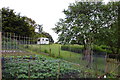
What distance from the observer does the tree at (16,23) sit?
1.95 metres

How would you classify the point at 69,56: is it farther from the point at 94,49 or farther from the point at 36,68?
the point at 36,68

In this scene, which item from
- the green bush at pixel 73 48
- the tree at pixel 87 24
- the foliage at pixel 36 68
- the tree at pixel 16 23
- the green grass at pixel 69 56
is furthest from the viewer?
the tree at pixel 87 24

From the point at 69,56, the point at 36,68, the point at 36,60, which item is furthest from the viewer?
the point at 69,56

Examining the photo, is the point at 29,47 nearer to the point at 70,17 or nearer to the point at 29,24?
the point at 29,24

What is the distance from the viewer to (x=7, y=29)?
6.42ft

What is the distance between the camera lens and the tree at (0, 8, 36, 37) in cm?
195

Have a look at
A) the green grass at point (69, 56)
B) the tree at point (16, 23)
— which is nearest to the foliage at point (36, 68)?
the green grass at point (69, 56)

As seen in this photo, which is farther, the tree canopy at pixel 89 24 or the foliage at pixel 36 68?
the tree canopy at pixel 89 24

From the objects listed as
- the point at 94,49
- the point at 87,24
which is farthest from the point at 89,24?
the point at 94,49

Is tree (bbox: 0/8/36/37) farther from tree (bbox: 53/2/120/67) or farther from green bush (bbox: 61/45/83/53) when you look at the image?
green bush (bbox: 61/45/83/53)

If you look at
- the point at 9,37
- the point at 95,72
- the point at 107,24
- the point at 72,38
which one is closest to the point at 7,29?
the point at 9,37

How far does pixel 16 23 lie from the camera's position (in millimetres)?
1991

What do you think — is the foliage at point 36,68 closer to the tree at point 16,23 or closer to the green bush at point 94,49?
the green bush at point 94,49

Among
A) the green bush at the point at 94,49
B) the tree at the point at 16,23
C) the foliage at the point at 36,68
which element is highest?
the tree at the point at 16,23
